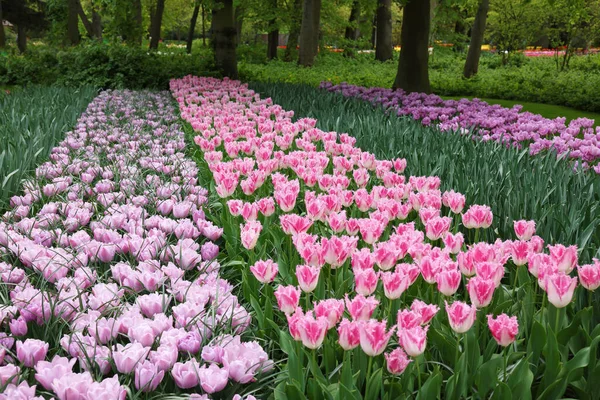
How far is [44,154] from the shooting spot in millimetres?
4465

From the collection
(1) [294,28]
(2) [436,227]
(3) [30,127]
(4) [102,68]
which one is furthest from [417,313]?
(1) [294,28]

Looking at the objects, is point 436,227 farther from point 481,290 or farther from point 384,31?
point 384,31

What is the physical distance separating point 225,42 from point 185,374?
477 inches

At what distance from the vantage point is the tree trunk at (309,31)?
1814 cm

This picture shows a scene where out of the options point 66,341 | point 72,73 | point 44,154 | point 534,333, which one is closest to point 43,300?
point 66,341

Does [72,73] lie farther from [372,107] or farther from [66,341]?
[66,341]

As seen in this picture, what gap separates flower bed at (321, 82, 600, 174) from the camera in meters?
4.94

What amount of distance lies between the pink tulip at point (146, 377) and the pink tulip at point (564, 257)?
1264mm

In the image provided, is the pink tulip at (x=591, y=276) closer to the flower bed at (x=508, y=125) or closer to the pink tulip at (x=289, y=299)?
the pink tulip at (x=289, y=299)

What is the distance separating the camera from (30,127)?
5570 millimetres

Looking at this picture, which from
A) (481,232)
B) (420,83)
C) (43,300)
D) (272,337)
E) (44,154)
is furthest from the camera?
(420,83)

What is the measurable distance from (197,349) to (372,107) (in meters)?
6.70

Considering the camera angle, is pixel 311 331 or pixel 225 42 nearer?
pixel 311 331

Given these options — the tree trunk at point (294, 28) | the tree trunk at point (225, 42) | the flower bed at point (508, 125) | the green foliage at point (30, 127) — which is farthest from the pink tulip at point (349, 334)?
the tree trunk at point (294, 28)
